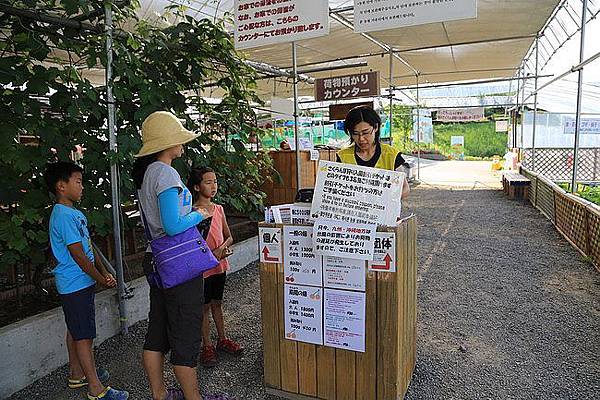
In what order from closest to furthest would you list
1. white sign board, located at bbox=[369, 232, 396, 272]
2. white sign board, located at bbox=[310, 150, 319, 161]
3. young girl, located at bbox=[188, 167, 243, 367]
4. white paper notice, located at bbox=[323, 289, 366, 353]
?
white sign board, located at bbox=[369, 232, 396, 272], white paper notice, located at bbox=[323, 289, 366, 353], young girl, located at bbox=[188, 167, 243, 367], white sign board, located at bbox=[310, 150, 319, 161]

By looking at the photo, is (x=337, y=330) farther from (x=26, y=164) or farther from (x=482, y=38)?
(x=482, y=38)

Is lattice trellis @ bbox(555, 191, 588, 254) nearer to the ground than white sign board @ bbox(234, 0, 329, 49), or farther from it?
nearer to the ground

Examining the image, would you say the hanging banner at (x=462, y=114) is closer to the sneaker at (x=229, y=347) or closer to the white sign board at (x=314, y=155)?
the white sign board at (x=314, y=155)

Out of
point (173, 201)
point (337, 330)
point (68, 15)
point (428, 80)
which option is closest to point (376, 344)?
point (337, 330)

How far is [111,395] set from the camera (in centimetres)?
258

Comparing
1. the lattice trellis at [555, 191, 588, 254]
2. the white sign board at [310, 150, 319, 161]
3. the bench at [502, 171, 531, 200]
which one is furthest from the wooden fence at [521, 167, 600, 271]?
the white sign board at [310, 150, 319, 161]

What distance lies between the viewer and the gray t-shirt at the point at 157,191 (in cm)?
211

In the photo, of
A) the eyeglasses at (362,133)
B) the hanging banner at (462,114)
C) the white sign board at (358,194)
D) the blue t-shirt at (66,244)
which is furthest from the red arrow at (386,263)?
the hanging banner at (462,114)

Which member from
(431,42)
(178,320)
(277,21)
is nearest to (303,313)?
(178,320)

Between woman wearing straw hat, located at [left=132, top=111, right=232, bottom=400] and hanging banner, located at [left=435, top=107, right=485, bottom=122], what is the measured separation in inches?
608

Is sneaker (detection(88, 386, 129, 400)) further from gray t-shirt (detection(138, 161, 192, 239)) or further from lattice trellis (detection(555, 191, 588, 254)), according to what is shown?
lattice trellis (detection(555, 191, 588, 254))

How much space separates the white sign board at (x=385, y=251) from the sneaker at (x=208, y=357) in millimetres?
1431

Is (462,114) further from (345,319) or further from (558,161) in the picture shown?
(345,319)

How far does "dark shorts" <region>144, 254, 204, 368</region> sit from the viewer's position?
7.39 ft
